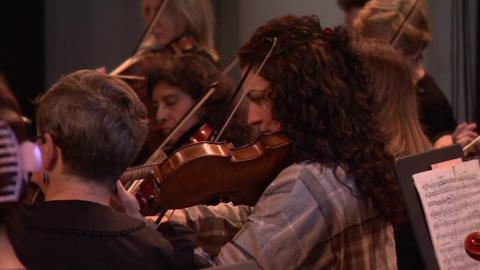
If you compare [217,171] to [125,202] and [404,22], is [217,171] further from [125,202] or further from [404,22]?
[404,22]

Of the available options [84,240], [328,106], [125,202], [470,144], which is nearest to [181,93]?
[470,144]

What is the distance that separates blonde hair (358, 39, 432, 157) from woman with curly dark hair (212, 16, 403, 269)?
1.74 feet

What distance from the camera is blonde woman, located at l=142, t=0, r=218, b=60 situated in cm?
378

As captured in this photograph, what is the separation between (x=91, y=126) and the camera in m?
1.79

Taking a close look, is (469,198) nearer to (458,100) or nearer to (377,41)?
(377,41)

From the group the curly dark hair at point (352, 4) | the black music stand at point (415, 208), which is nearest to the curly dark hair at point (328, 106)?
the black music stand at point (415, 208)

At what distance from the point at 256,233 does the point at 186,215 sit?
396 millimetres

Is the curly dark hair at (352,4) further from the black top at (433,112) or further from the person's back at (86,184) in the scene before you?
the person's back at (86,184)

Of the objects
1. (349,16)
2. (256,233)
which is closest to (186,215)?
(256,233)

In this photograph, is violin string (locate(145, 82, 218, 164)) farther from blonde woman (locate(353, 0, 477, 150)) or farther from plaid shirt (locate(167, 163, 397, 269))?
blonde woman (locate(353, 0, 477, 150))

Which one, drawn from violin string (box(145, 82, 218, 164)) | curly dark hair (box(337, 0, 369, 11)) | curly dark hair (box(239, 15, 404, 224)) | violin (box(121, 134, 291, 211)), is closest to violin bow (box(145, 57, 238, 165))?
violin string (box(145, 82, 218, 164))

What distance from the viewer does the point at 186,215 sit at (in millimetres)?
2340

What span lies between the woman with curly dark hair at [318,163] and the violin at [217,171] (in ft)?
0.19

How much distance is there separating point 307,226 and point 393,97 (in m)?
0.87
